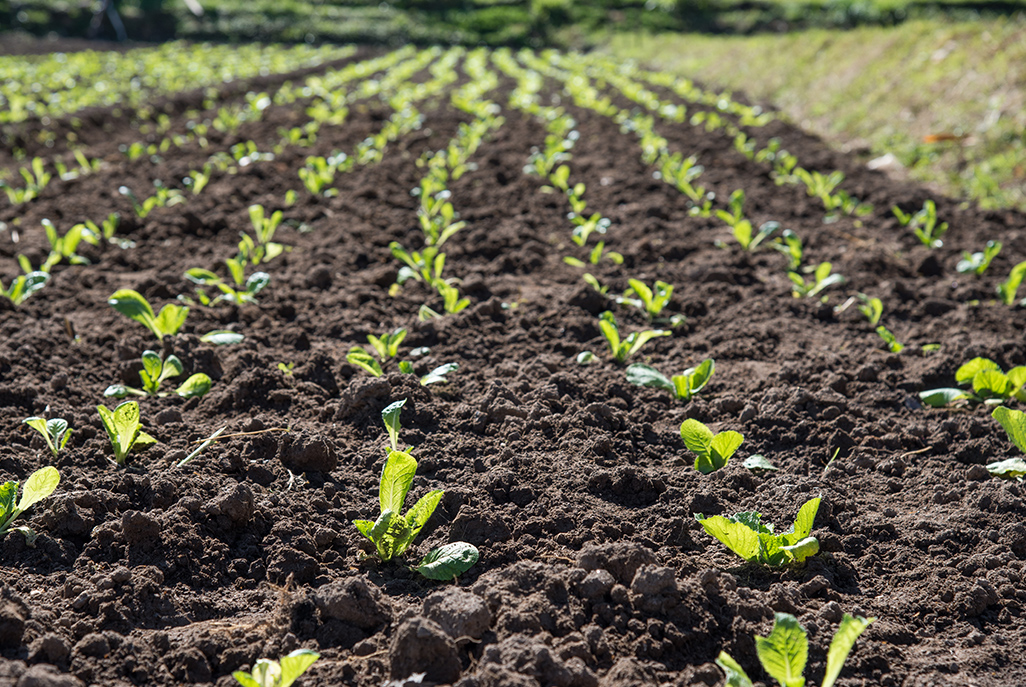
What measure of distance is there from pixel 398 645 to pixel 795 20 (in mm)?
21892

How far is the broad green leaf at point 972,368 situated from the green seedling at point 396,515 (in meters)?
2.29

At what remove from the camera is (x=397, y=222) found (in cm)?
550

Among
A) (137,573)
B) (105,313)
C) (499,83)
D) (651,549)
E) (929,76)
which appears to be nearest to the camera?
(137,573)

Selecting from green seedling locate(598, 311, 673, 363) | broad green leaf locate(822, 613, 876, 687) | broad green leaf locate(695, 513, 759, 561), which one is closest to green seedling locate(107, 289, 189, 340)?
green seedling locate(598, 311, 673, 363)

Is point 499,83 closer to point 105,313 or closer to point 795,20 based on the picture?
point 795,20

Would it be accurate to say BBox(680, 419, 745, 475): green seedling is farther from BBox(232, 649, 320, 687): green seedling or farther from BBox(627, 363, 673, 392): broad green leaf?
BBox(232, 649, 320, 687): green seedling

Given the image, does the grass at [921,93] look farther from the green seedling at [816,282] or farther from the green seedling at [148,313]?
the green seedling at [148,313]

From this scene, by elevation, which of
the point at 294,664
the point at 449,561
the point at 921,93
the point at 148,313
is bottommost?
the point at 449,561

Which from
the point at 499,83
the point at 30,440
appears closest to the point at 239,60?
the point at 499,83

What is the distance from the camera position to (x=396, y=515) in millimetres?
2139

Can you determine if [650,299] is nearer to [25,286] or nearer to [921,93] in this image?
[25,286]

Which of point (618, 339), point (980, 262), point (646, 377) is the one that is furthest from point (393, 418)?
point (980, 262)

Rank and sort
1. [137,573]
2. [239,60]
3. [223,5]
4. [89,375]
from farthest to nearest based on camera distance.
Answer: [223,5] → [239,60] → [89,375] → [137,573]

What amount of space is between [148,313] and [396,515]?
1.88 m
